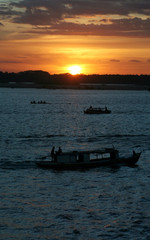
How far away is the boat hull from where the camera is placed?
57031 millimetres

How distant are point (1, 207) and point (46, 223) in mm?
6391

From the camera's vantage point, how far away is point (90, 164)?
58.2 m

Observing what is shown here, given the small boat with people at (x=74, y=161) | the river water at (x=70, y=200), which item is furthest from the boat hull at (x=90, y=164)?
the river water at (x=70, y=200)

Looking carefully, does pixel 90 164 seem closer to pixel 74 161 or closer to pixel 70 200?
pixel 74 161

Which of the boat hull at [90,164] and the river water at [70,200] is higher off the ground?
the boat hull at [90,164]

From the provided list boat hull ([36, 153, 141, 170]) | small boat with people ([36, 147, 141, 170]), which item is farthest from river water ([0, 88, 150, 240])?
small boat with people ([36, 147, 141, 170])

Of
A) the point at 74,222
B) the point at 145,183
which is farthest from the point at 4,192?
the point at 145,183

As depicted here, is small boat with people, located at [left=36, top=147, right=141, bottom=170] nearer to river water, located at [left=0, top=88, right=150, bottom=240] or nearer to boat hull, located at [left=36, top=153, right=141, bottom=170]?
boat hull, located at [left=36, top=153, right=141, bottom=170]

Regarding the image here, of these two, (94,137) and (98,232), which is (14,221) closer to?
(98,232)

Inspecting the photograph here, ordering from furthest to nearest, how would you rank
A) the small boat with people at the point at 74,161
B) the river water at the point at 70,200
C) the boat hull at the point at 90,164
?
the small boat with people at the point at 74,161
the boat hull at the point at 90,164
the river water at the point at 70,200

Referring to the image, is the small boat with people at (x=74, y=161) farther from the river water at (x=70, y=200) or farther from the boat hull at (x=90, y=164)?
the river water at (x=70, y=200)

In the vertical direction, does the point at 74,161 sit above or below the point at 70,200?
above

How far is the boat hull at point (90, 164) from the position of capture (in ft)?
187

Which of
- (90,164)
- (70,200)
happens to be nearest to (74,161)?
(90,164)
